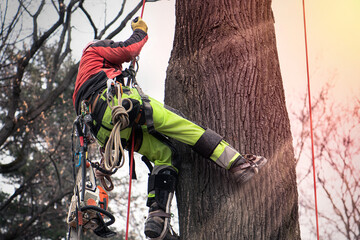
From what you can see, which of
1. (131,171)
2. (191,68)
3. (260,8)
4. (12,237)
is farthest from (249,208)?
(12,237)

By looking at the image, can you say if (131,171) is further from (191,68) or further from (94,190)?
(191,68)

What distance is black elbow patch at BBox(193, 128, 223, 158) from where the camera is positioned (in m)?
2.72

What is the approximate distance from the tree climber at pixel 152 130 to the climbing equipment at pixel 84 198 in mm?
110

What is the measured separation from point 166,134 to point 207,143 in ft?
1.01

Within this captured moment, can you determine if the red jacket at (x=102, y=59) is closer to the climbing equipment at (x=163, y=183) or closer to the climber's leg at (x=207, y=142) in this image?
the climbing equipment at (x=163, y=183)

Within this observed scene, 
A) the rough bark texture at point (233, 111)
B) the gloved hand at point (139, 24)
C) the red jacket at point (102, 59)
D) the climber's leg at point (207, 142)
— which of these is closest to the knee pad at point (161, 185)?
the rough bark texture at point (233, 111)

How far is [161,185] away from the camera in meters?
2.84

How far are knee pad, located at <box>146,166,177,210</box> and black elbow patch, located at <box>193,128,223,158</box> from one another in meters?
0.28

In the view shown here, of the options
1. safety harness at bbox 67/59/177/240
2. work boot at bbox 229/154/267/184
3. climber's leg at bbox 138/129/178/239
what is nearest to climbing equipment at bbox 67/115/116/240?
safety harness at bbox 67/59/177/240

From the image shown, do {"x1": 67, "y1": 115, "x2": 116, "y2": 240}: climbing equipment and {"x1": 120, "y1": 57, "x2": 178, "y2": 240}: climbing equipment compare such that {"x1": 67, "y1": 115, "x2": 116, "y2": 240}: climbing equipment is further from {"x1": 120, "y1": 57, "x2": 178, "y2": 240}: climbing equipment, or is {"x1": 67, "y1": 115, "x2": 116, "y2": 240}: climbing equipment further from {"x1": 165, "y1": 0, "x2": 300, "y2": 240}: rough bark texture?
{"x1": 165, "y1": 0, "x2": 300, "y2": 240}: rough bark texture

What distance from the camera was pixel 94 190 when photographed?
3.03 meters

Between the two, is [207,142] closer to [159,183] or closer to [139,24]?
[159,183]

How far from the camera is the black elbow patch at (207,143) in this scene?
2717mm

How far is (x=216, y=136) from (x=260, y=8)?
1.26 metres
